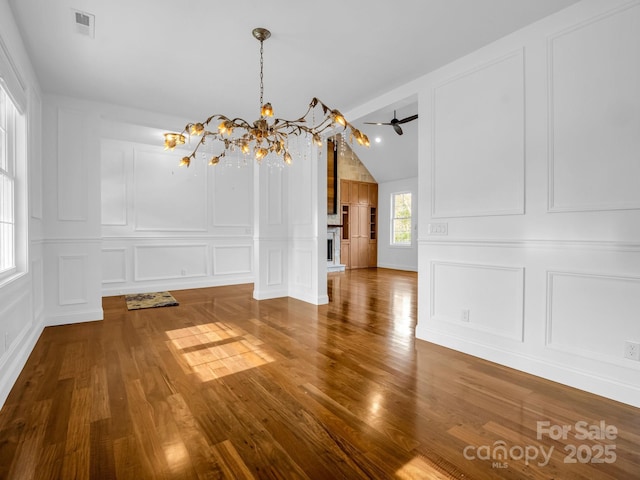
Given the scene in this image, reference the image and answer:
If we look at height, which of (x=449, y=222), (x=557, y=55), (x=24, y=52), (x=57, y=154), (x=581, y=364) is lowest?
(x=581, y=364)

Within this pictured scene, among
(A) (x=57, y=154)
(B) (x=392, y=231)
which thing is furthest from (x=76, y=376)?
(B) (x=392, y=231)

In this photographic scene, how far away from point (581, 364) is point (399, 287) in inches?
172

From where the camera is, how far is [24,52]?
3021mm

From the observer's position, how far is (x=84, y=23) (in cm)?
267

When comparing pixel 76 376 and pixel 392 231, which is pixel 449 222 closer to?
pixel 76 376

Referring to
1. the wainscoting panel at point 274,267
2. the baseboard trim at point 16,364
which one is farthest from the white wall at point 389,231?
the baseboard trim at point 16,364

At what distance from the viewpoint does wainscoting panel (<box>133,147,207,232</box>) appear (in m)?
6.27

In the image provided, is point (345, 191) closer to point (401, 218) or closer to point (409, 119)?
point (401, 218)

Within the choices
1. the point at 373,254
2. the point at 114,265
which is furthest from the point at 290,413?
the point at 373,254

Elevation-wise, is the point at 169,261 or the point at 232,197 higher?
the point at 232,197

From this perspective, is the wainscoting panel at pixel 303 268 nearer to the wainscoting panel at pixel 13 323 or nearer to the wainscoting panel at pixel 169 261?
the wainscoting panel at pixel 169 261

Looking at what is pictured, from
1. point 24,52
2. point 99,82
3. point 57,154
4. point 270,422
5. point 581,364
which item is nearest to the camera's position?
point 270,422

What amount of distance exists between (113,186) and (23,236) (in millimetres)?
3281

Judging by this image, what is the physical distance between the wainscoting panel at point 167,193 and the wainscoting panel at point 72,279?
2134 millimetres
